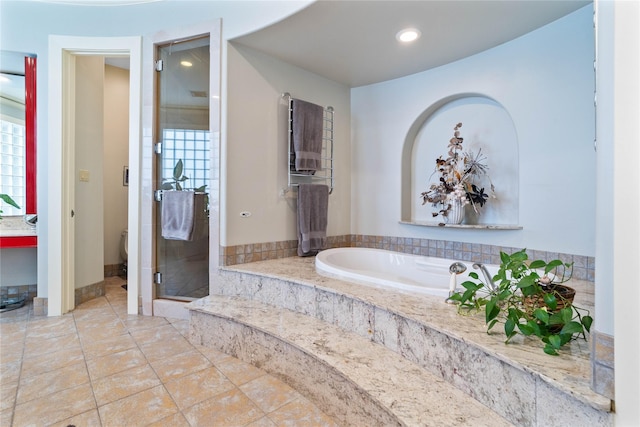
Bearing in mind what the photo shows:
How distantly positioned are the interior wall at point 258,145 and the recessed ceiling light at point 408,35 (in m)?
0.93

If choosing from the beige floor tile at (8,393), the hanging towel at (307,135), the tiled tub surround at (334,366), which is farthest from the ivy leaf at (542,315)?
the beige floor tile at (8,393)

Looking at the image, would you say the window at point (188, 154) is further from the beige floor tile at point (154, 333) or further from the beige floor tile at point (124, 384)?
the beige floor tile at point (124, 384)

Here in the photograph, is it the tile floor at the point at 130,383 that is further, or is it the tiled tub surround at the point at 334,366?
the tile floor at the point at 130,383

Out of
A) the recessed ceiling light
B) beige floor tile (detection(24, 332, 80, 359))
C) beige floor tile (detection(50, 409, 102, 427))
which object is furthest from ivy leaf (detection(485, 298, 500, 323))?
beige floor tile (detection(24, 332, 80, 359))

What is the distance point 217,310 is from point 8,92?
9.20ft

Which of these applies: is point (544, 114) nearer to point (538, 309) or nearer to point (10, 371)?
point (538, 309)

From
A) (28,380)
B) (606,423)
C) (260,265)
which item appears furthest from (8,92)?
(606,423)

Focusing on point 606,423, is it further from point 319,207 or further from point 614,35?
point 319,207

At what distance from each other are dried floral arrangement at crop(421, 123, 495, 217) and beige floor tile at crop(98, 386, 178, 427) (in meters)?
2.24

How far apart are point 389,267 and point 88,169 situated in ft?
9.31

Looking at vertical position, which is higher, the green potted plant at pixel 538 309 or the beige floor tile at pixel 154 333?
the green potted plant at pixel 538 309

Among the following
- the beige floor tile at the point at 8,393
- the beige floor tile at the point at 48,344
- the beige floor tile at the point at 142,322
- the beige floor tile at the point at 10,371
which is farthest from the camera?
the beige floor tile at the point at 142,322

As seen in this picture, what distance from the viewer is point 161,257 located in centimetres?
261

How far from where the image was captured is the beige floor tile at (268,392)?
1471mm
